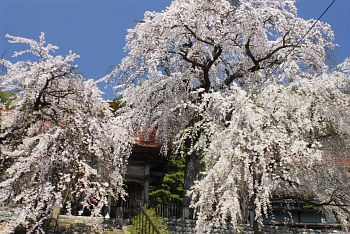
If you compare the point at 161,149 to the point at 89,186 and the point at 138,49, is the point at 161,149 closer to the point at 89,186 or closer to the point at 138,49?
the point at 138,49

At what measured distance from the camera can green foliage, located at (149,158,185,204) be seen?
25.7 meters

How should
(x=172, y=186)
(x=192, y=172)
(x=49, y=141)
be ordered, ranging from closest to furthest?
1. (x=49, y=141)
2. (x=192, y=172)
3. (x=172, y=186)

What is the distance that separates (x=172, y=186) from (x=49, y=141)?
1827cm

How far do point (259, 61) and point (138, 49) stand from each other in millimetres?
5113

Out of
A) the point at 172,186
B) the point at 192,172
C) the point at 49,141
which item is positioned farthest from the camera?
the point at 172,186

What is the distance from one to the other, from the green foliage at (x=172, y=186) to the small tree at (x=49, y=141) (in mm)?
15458

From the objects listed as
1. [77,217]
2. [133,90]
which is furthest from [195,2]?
[77,217]

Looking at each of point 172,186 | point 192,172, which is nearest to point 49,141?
point 192,172

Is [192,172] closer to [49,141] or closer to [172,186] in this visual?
[49,141]

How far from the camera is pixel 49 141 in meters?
9.30

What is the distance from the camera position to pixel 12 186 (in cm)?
893

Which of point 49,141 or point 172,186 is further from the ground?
point 172,186

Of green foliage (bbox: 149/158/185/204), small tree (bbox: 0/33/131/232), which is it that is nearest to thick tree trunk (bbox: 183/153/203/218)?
small tree (bbox: 0/33/131/232)

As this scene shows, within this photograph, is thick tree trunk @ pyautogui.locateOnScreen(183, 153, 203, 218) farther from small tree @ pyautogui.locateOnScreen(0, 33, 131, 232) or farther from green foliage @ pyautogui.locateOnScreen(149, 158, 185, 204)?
green foliage @ pyautogui.locateOnScreen(149, 158, 185, 204)
